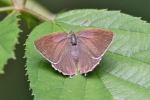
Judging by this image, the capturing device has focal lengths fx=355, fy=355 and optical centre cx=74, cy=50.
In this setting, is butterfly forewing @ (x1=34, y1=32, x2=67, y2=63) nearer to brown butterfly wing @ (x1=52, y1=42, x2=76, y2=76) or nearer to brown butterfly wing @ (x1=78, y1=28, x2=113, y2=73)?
A: brown butterfly wing @ (x1=52, y1=42, x2=76, y2=76)

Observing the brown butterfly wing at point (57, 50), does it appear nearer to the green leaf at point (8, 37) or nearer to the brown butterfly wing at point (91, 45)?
the brown butterfly wing at point (91, 45)

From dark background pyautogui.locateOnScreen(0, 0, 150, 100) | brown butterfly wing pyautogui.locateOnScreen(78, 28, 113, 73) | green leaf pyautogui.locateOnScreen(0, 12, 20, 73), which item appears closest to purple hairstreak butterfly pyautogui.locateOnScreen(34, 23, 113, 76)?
brown butterfly wing pyautogui.locateOnScreen(78, 28, 113, 73)

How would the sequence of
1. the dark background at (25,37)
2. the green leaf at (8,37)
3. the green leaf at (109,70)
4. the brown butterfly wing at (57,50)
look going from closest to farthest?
1. the green leaf at (8,37)
2. the green leaf at (109,70)
3. the brown butterfly wing at (57,50)
4. the dark background at (25,37)

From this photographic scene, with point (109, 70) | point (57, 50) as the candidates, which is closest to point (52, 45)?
point (57, 50)

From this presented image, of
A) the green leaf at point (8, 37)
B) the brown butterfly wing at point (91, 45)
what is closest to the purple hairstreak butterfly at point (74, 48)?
the brown butterfly wing at point (91, 45)

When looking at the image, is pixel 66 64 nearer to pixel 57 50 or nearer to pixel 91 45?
pixel 57 50
